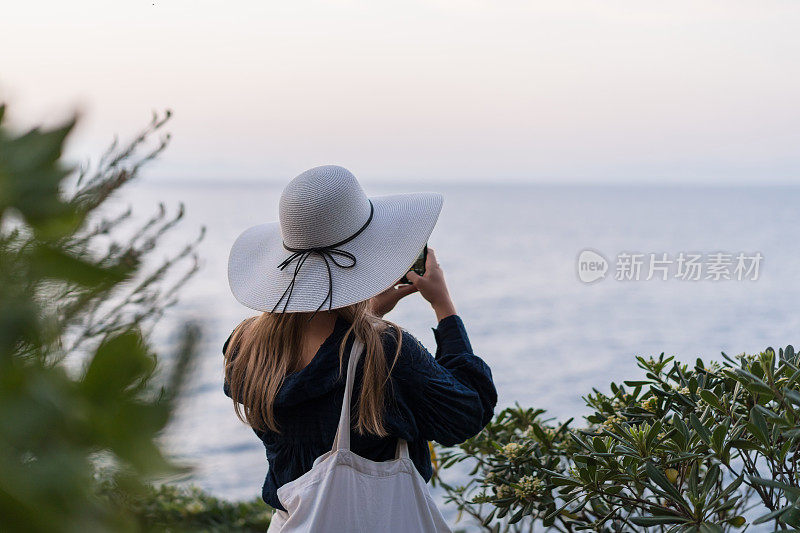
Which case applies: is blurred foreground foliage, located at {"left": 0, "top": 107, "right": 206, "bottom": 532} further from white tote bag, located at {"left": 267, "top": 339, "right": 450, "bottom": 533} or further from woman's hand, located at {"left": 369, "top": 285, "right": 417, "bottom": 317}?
woman's hand, located at {"left": 369, "top": 285, "right": 417, "bottom": 317}

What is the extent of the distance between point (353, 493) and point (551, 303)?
929 inches

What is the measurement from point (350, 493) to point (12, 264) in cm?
159

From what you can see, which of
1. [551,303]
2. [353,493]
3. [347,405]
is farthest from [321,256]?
[551,303]

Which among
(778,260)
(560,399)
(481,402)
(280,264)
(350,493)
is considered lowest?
(778,260)

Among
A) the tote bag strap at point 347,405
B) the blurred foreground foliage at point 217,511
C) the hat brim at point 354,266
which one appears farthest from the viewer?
the blurred foreground foliage at point 217,511

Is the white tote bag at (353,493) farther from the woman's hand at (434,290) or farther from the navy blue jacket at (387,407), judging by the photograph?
the woman's hand at (434,290)

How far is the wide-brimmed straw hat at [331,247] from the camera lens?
180 centimetres

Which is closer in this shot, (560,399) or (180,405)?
(180,405)

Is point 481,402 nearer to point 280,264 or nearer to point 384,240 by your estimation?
point 384,240

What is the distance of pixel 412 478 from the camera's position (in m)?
1.76

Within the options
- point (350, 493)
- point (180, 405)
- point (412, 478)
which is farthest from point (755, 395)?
point (180, 405)

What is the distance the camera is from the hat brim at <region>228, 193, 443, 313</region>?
1.80 metres

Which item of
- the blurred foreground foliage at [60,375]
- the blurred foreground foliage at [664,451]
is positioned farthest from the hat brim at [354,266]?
the blurred foreground foliage at [60,375]

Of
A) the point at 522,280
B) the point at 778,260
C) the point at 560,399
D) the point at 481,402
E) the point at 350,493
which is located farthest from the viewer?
the point at 778,260
